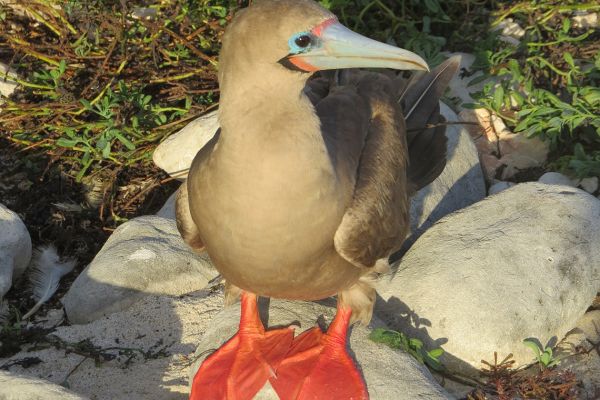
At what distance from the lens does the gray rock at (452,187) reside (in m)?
5.92

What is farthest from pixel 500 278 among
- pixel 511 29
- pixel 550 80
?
pixel 511 29

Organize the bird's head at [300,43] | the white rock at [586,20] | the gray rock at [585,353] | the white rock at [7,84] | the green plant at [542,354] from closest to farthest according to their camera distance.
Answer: the bird's head at [300,43] → the green plant at [542,354] → the gray rock at [585,353] → the white rock at [7,84] → the white rock at [586,20]

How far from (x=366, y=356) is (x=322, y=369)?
0.78 feet

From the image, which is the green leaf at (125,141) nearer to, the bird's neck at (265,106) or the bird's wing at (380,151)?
the bird's wing at (380,151)

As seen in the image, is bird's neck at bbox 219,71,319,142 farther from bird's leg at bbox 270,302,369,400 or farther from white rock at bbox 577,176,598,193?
white rock at bbox 577,176,598,193

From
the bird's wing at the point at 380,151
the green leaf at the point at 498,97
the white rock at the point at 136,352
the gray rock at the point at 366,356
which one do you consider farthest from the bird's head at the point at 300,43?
the green leaf at the point at 498,97

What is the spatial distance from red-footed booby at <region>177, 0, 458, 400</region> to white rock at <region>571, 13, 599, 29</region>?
2.57m

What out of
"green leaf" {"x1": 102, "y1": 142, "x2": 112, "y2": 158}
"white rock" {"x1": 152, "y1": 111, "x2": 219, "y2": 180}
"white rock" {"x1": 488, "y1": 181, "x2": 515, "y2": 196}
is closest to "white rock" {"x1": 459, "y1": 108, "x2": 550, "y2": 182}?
"white rock" {"x1": 488, "y1": 181, "x2": 515, "y2": 196}

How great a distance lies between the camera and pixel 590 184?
6.08 meters

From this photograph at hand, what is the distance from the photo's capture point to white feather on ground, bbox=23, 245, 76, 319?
5559 millimetres

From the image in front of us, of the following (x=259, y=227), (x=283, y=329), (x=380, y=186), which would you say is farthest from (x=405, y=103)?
(x=259, y=227)

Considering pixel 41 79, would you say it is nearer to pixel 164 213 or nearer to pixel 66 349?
pixel 164 213

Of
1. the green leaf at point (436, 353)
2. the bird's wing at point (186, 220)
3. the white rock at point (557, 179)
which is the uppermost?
the bird's wing at point (186, 220)

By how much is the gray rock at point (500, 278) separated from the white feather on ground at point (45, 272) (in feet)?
6.81
